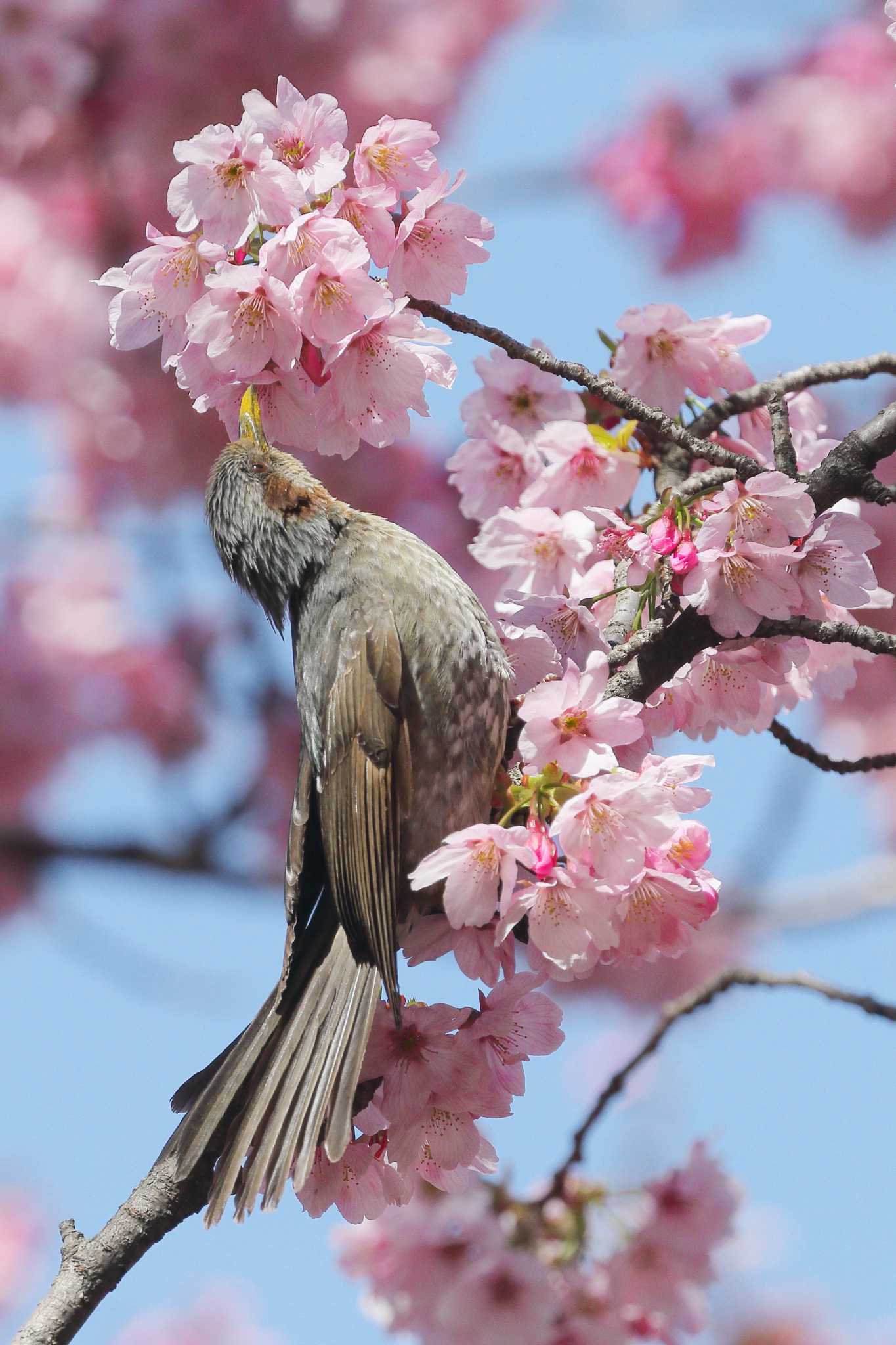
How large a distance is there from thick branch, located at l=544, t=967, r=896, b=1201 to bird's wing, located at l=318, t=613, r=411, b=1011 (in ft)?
2.47

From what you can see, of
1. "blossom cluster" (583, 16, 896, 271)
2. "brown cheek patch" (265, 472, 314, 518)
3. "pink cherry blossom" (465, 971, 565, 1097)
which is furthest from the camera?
"blossom cluster" (583, 16, 896, 271)

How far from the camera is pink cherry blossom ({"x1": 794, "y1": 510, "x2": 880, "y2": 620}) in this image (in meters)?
1.81

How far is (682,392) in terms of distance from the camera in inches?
88.4

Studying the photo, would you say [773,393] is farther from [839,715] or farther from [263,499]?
[839,715]

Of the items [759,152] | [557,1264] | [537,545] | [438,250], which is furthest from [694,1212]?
[759,152]

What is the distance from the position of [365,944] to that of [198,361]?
0.90 meters

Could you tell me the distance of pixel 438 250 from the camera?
1906mm

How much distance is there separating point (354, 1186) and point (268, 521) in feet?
4.00

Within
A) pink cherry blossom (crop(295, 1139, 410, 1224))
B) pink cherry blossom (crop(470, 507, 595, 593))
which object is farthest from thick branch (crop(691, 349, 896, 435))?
pink cherry blossom (crop(295, 1139, 410, 1224))

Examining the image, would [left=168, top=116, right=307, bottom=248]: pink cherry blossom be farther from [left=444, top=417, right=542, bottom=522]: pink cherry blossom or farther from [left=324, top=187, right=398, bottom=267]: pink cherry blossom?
[left=444, top=417, right=542, bottom=522]: pink cherry blossom

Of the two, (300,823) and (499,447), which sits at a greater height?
(499,447)

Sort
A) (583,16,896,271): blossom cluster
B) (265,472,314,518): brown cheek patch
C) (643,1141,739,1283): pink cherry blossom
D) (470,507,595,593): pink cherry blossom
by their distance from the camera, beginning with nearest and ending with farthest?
(470,507,595,593): pink cherry blossom
(265,472,314,518): brown cheek patch
(643,1141,739,1283): pink cherry blossom
(583,16,896,271): blossom cluster

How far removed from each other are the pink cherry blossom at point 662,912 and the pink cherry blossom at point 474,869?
18 centimetres

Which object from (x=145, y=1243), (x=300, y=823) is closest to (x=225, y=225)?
(x=300, y=823)
